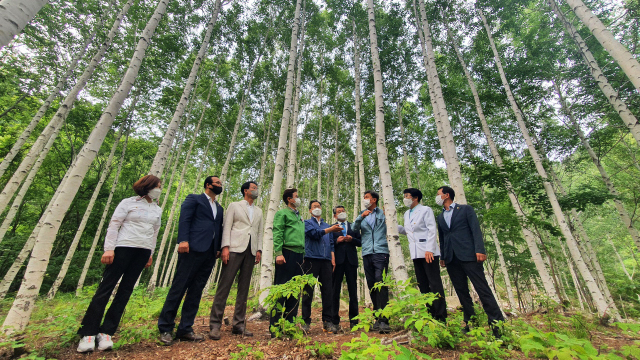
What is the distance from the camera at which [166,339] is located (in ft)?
8.59

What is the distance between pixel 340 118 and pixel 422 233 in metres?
13.4

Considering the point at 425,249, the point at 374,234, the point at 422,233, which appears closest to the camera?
the point at 425,249

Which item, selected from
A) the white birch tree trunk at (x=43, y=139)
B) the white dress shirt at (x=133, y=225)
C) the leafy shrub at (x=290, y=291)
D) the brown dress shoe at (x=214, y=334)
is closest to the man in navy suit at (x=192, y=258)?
the brown dress shoe at (x=214, y=334)

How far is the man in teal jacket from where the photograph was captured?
11.1 feet

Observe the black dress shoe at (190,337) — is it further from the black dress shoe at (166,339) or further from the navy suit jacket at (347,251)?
the navy suit jacket at (347,251)

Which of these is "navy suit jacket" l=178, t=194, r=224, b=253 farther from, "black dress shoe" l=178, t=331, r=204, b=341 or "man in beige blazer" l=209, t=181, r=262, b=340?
"black dress shoe" l=178, t=331, r=204, b=341

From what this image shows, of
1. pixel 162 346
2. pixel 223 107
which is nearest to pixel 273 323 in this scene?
pixel 162 346

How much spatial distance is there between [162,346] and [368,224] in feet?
10.0

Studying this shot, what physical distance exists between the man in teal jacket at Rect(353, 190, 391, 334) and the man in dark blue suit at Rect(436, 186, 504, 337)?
854 millimetres

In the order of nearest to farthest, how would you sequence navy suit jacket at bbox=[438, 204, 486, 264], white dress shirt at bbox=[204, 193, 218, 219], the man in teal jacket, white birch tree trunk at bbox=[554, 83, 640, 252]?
1. navy suit jacket at bbox=[438, 204, 486, 264]
2. white dress shirt at bbox=[204, 193, 218, 219]
3. the man in teal jacket
4. white birch tree trunk at bbox=[554, 83, 640, 252]

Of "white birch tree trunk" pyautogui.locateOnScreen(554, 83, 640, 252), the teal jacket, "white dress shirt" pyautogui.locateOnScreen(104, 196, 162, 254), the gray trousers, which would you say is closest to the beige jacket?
the gray trousers

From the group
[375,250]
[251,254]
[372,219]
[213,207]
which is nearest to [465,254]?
[375,250]

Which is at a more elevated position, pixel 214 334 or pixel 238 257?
pixel 238 257

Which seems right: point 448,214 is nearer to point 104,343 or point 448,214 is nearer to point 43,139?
point 104,343
